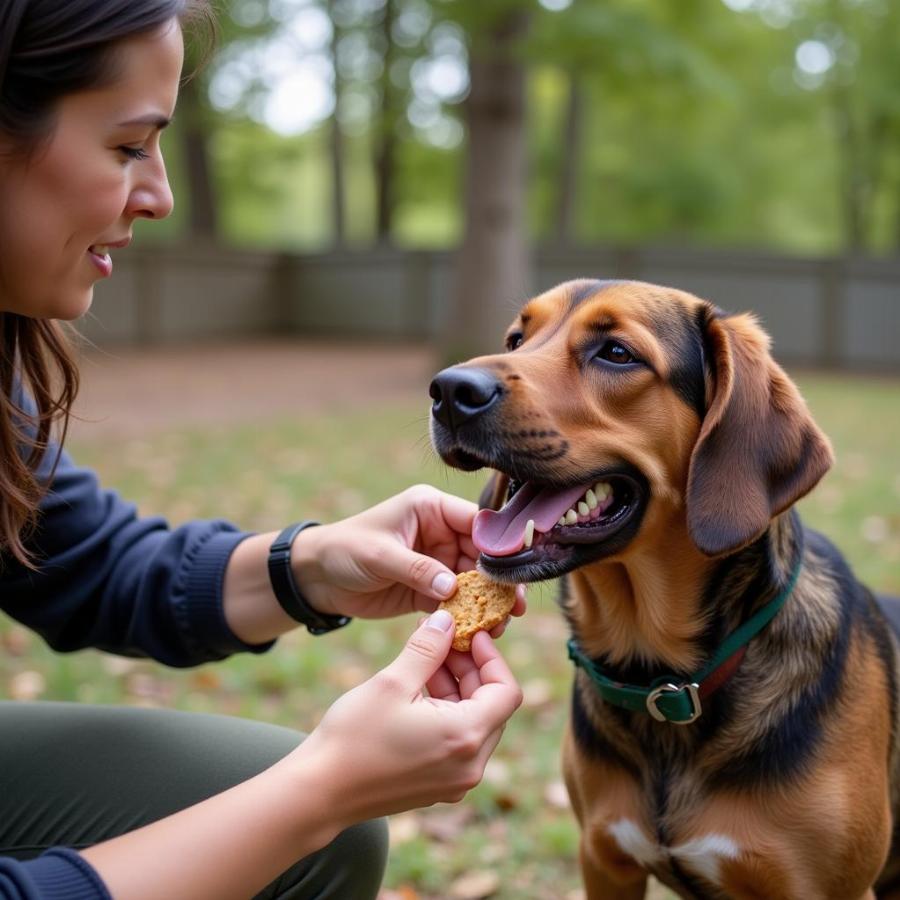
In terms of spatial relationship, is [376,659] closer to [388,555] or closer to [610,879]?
[610,879]

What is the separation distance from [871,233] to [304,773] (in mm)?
38142

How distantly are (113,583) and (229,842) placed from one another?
1361mm

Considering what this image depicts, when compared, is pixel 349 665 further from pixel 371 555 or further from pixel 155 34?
pixel 155 34

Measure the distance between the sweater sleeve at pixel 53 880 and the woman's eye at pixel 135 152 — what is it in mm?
1435

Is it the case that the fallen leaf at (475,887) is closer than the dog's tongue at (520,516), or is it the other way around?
the dog's tongue at (520,516)

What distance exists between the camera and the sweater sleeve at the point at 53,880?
72.2 inches

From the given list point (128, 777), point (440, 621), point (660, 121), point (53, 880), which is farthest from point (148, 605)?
point (660, 121)

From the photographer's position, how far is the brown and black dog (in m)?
2.78

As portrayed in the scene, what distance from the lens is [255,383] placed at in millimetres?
18109

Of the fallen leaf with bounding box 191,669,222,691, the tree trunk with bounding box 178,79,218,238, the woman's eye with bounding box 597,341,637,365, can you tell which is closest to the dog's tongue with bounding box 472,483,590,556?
the woman's eye with bounding box 597,341,637,365

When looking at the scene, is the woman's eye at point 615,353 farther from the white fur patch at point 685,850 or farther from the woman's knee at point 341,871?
the woman's knee at point 341,871

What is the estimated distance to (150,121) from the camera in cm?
237

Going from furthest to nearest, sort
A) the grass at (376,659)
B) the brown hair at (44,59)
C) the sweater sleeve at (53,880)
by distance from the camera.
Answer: the grass at (376,659), the brown hair at (44,59), the sweater sleeve at (53,880)

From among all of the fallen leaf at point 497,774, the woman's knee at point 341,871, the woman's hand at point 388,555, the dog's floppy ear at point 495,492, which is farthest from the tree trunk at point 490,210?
the woman's knee at point 341,871
